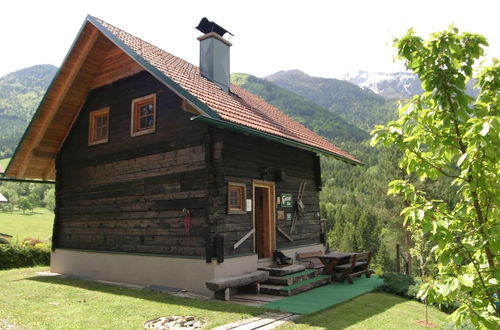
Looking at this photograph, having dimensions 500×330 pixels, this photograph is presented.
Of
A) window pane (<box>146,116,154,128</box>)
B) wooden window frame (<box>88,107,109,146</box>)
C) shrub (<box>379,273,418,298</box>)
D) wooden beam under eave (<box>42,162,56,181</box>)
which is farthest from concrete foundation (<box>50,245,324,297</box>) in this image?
window pane (<box>146,116,154,128</box>)

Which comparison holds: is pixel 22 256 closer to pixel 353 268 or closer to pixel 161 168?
pixel 161 168

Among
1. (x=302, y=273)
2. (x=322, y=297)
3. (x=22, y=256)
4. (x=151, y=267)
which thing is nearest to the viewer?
(x=322, y=297)

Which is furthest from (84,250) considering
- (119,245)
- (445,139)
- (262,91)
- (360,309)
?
(262,91)

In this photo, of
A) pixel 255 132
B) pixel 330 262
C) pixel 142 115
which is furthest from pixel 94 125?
pixel 330 262

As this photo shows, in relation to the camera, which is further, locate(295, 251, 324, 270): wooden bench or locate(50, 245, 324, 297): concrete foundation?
locate(295, 251, 324, 270): wooden bench

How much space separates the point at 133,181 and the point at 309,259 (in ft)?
20.0

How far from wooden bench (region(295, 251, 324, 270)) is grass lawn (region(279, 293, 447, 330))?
2.50m

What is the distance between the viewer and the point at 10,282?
11.5 m

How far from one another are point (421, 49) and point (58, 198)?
1424 centimetres

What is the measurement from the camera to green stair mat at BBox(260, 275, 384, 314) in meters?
7.98

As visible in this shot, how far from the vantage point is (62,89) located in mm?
13070

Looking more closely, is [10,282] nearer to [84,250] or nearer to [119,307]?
[84,250]

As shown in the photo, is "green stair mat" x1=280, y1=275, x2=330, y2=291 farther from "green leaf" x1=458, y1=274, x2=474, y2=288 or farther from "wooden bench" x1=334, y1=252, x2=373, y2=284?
"green leaf" x1=458, y1=274, x2=474, y2=288

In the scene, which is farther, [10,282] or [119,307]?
[10,282]
